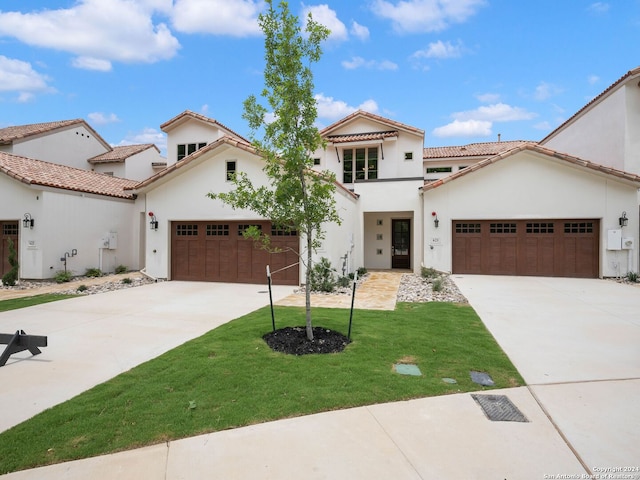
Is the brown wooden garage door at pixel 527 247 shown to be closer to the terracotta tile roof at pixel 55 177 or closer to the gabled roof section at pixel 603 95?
the gabled roof section at pixel 603 95

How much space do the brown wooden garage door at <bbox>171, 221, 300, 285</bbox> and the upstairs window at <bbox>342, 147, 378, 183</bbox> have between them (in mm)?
8089

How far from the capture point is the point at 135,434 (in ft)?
11.0

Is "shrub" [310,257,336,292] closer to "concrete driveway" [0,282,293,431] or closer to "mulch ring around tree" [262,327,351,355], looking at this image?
"concrete driveway" [0,282,293,431]

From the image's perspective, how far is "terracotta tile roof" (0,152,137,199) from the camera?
1342 cm

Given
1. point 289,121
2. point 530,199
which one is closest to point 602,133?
point 530,199

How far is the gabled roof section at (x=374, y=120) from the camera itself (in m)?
19.5

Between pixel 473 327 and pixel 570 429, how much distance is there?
3726mm

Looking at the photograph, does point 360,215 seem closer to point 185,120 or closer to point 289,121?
point 185,120

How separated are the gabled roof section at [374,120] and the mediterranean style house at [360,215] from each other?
4.48m

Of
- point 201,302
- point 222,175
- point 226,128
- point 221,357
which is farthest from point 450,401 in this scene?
point 226,128

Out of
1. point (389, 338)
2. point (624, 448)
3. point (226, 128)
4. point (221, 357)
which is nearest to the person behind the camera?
point (624, 448)

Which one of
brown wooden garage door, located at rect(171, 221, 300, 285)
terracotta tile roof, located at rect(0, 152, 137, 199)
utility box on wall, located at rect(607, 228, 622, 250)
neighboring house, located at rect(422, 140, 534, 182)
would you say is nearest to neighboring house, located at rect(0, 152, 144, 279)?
terracotta tile roof, located at rect(0, 152, 137, 199)

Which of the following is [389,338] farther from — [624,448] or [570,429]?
[624,448]

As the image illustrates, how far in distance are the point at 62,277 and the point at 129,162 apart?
13447 millimetres
